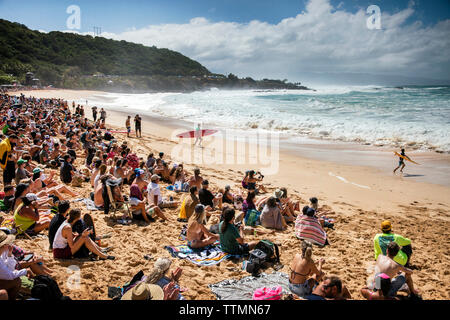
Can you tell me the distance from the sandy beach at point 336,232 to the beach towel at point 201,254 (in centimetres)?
12

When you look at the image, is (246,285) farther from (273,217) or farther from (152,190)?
(152,190)

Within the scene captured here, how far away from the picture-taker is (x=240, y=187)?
930 cm

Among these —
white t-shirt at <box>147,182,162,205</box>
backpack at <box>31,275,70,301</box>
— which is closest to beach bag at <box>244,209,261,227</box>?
white t-shirt at <box>147,182,162,205</box>

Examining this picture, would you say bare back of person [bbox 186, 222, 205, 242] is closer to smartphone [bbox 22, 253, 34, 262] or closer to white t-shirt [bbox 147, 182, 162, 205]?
white t-shirt [bbox 147, 182, 162, 205]

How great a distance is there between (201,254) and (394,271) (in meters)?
2.89

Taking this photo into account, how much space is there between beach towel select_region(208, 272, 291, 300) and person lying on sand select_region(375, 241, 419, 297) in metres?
1.33

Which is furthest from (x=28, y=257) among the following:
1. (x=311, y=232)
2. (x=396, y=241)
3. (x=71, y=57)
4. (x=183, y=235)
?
(x=71, y=57)

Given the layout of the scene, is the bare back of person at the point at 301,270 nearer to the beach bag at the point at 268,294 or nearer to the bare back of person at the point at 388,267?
the beach bag at the point at 268,294

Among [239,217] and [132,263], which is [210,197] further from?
[132,263]

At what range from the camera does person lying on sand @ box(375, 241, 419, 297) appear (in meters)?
3.81

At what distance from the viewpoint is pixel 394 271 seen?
12.5ft

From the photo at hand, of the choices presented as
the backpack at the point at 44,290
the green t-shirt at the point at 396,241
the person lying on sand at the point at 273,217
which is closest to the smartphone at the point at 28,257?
the backpack at the point at 44,290

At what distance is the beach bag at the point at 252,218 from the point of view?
6379mm
